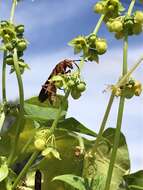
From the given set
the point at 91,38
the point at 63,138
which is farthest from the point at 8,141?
the point at 91,38

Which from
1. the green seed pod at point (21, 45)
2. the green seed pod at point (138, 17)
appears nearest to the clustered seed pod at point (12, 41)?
the green seed pod at point (21, 45)

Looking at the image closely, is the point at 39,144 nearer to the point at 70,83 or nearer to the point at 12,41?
the point at 70,83

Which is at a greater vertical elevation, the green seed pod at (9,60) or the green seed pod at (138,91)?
the green seed pod at (9,60)

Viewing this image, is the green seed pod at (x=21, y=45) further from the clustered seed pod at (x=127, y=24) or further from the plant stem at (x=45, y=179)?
the plant stem at (x=45, y=179)

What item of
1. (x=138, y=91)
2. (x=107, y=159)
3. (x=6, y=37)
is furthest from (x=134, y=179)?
(x=6, y=37)

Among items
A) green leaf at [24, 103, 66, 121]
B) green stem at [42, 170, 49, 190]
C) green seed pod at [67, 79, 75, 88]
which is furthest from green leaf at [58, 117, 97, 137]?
green seed pod at [67, 79, 75, 88]

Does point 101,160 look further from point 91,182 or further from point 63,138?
point 91,182
